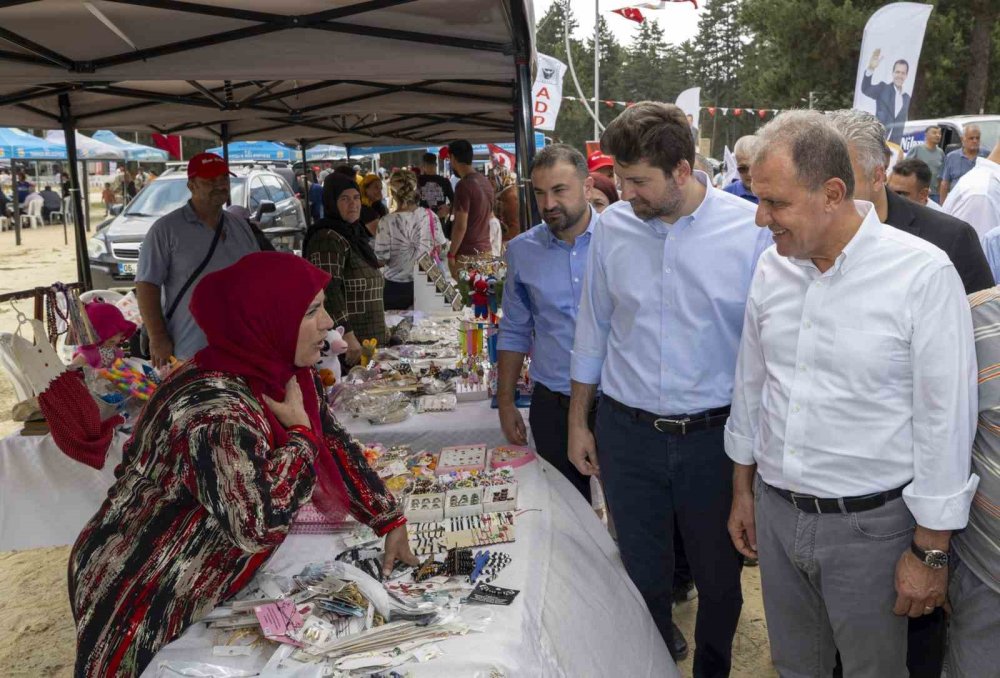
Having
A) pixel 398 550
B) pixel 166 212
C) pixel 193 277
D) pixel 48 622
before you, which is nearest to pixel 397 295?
pixel 193 277

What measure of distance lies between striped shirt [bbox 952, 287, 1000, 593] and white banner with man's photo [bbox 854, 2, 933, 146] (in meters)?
7.14

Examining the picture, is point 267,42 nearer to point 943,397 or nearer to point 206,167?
point 206,167

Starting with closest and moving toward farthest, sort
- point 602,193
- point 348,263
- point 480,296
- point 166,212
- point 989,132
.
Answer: point 480,296 → point 348,263 → point 602,193 → point 166,212 → point 989,132

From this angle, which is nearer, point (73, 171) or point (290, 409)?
point (290, 409)

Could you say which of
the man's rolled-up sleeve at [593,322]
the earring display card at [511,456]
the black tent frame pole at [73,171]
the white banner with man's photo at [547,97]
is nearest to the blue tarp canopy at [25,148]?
the white banner with man's photo at [547,97]

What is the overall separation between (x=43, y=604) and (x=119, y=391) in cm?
127

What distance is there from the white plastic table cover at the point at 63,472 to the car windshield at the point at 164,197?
9.16 m

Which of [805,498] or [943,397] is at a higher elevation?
[943,397]

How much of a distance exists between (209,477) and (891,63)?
27.7ft

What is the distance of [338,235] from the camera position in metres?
4.31

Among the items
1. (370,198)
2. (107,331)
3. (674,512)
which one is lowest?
(674,512)

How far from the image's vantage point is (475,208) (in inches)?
280

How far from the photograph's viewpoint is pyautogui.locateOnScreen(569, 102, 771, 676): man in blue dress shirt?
7.45 ft

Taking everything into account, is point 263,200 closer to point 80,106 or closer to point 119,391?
point 80,106
